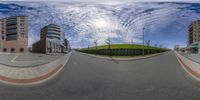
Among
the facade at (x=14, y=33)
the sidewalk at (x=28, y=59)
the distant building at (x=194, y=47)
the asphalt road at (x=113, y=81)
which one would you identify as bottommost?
the asphalt road at (x=113, y=81)

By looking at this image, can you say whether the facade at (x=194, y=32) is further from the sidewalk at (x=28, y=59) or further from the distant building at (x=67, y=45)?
the sidewalk at (x=28, y=59)

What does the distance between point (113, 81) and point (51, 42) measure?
0.71 metres

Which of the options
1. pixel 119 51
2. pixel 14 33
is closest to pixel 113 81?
pixel 119 51

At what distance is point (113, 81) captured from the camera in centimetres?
194

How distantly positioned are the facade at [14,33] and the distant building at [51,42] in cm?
12

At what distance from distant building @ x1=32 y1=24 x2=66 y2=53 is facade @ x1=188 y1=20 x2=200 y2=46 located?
4.07 feet

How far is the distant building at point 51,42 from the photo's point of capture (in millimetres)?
1816

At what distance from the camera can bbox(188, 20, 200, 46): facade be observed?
1833 millimetres

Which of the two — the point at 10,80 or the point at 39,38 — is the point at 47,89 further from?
the point at 39,38

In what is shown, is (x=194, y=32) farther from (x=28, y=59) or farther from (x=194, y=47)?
(x=28, y=59)

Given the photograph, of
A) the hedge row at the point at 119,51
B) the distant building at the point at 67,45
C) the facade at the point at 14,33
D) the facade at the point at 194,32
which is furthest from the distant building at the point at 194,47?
the facade at the point at 14,33

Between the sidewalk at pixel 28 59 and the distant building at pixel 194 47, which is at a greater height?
the distant building at pixel 194 47

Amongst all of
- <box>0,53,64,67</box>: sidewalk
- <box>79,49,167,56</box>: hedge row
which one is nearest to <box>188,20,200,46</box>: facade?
<box>79,49,167,56</box>: hedge row

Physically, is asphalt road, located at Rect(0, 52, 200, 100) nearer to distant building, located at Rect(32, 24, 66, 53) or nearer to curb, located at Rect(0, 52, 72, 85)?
curb, located at Rect(0, 52, 72, 85)
